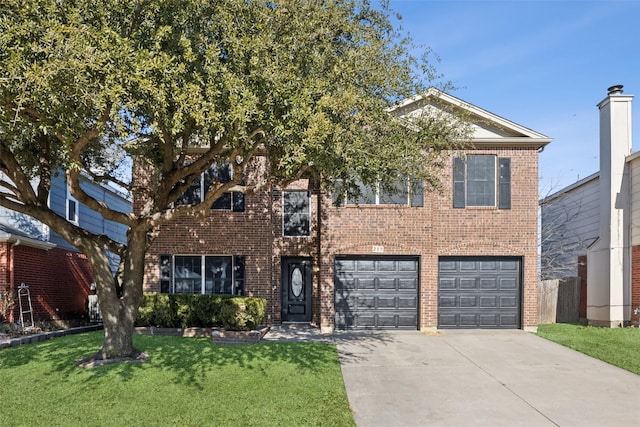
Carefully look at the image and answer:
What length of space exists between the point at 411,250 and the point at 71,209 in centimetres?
1158

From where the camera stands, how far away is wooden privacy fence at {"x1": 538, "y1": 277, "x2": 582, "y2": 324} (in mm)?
16234

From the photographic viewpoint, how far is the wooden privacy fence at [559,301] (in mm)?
16234

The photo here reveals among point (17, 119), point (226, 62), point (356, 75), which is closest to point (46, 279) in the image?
point (17, 119)

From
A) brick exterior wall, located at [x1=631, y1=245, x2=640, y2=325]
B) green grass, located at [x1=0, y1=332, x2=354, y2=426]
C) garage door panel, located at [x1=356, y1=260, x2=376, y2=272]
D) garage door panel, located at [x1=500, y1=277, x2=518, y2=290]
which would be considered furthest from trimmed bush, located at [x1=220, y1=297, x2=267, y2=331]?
brick exterior wall, located at [x1=631, y1=245, x2=640, y2=325]

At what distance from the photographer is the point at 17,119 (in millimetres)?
6707

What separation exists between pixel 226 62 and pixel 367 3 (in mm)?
3119

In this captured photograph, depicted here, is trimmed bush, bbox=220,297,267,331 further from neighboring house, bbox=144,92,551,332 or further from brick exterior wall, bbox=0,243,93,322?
brick exterior wall, bbox=0,243,93,322

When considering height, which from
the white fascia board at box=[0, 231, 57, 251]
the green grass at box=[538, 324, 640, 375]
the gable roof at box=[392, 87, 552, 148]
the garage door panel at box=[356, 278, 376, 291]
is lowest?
the green grass at box=[538, 324, 640, 375]

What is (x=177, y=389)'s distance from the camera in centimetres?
781

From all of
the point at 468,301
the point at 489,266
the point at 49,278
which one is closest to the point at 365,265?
the point at 468,301

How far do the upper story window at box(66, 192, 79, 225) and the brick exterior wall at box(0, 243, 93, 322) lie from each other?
3.68 feet

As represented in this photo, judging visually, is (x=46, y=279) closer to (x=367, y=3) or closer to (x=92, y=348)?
(x=92, y=348)

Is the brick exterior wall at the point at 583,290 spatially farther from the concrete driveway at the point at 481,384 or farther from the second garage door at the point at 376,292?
the second garage door at the point at 376,292

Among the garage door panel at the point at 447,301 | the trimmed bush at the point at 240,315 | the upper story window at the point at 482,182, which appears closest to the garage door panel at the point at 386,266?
the garage door panel at the point at 447,301
